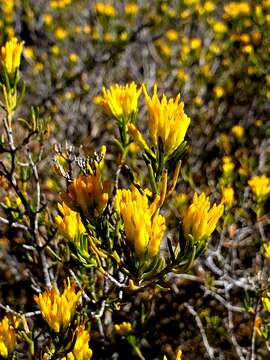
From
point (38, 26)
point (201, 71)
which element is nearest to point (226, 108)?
point (201, 71)

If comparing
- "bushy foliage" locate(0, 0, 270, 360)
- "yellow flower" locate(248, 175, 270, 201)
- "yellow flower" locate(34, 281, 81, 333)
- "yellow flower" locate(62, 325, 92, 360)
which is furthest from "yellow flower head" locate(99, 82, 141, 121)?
"yellow flower" locate(248, 175, 270, 201)

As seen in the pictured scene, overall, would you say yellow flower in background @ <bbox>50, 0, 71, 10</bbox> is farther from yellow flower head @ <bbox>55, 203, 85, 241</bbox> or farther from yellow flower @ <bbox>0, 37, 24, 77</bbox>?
yellow flower head @ <bbox>55, 203, 85, 241</bbox>

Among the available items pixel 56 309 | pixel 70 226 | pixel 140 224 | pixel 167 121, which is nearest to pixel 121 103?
pixel 167 121

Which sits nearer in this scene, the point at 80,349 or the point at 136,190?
the point at 136,190

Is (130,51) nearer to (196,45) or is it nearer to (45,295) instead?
(196,45)

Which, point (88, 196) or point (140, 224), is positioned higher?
point (88, 196)

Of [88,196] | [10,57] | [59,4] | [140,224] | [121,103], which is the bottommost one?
[140,224]

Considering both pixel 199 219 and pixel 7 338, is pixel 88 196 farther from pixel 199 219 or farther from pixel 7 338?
pixel 7 338
